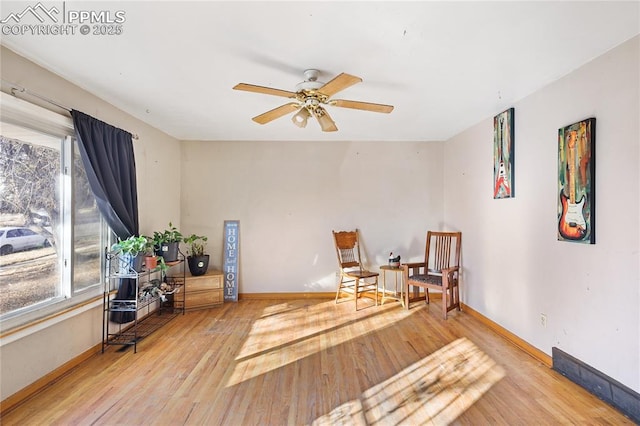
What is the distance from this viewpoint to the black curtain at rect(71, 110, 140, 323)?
2.76 metres

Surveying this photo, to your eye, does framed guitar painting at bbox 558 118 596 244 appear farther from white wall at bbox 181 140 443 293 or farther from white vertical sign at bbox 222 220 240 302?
white vertical sign at bbox 222 220 240 302

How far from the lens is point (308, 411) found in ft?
6.95

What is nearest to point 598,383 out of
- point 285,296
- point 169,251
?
point 285,296

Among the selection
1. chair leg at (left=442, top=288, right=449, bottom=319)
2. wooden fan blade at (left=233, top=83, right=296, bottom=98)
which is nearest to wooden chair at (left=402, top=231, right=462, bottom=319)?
chair leg at (left=442, top=288, right=449, bottom=319)

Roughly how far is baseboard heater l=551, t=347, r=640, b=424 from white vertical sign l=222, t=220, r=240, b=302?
13.0 ft

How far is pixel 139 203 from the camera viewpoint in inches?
148

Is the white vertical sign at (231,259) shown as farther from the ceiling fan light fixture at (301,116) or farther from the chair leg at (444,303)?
the chair leg at (444,303)

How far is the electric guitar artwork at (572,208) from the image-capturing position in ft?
7.84

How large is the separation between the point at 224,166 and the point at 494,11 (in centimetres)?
407

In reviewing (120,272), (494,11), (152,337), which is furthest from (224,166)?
(494,11)

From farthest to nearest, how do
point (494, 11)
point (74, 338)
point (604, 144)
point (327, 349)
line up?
point (327, 349), point (74, 338), point (604, 144), point (494, 11)

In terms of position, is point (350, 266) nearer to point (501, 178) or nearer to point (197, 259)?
point (197, 259)

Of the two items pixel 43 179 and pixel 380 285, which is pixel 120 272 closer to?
pixel 43 179

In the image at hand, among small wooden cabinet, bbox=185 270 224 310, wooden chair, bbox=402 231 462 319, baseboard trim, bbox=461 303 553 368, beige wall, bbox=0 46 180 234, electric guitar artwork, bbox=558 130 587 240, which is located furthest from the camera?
small wooden cabinet, bbox=185 270 224 310
